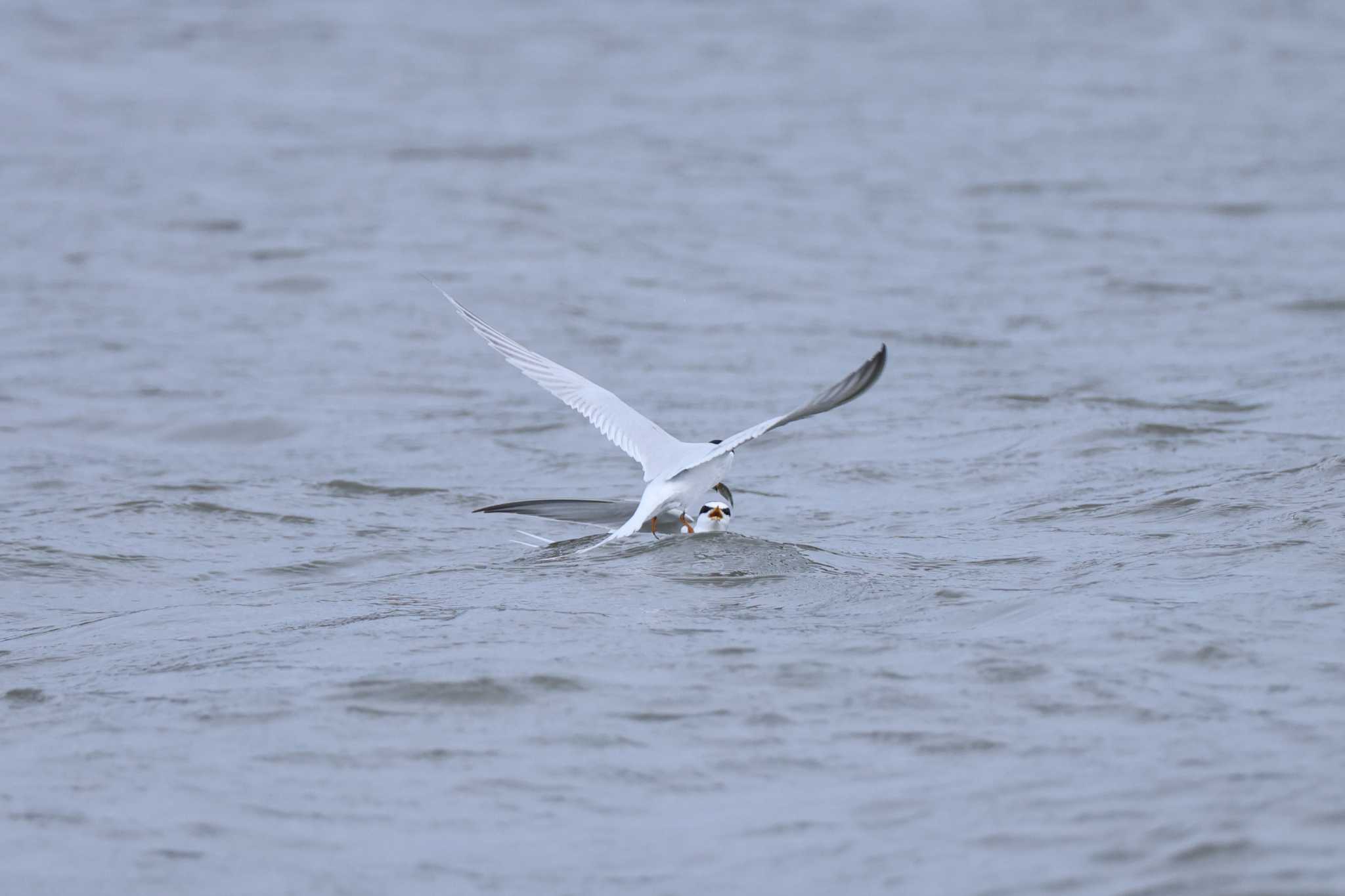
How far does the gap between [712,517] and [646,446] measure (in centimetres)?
48

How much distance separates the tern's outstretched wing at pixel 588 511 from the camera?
8.57m

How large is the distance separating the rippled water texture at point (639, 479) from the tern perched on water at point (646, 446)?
10.0 inches

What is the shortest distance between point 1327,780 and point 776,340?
32.2ft

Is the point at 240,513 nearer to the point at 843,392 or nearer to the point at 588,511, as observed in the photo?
the point at 588,511

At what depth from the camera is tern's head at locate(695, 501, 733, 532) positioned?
8414 millimetres

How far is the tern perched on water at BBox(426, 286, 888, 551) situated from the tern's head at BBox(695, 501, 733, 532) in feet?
0.21

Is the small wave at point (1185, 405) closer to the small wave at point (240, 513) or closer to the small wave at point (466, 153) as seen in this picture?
the small wave at point (240, 513)

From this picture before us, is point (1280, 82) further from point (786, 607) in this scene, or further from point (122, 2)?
point (786, 607)

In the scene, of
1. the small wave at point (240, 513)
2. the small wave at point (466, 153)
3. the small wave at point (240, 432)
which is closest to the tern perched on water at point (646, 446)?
the small wave at point (240, 513)

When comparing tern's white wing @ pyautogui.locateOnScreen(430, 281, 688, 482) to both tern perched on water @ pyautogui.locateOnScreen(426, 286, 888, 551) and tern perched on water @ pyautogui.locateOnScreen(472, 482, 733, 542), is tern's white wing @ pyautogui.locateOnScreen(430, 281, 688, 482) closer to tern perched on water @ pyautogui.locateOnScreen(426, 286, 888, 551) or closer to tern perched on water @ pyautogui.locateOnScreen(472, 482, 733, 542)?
tern perched on water @ pyautogui.locateOnScreen(426, 286, 888, 551)

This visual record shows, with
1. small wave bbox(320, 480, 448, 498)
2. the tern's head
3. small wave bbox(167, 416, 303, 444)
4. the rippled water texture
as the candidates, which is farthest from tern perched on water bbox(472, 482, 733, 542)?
small wave bbox(167, 416, 303, 444)

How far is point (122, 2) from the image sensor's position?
99.5ft

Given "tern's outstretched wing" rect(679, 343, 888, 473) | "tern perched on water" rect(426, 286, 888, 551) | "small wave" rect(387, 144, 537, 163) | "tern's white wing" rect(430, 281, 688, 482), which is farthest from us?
"small wave" rect(387, 144, 537, 163)

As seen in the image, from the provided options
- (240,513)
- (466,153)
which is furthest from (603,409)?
(466,153)
